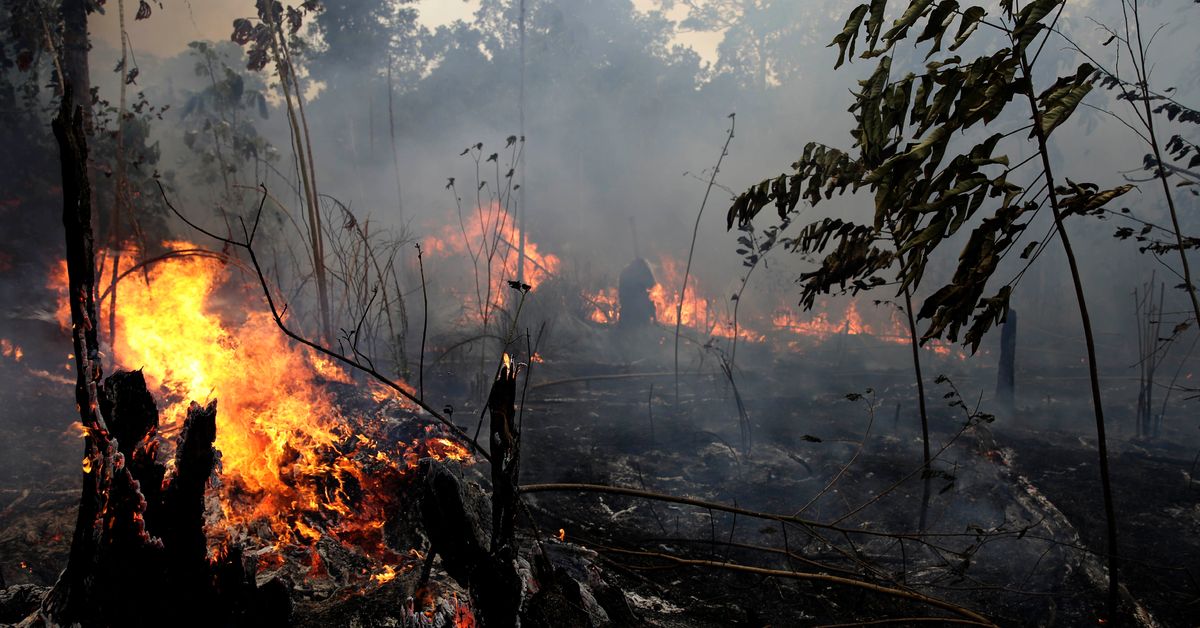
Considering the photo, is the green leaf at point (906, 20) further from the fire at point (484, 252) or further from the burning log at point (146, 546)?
the fire at point (484, 252)

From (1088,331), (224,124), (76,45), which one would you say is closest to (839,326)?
(224,124)

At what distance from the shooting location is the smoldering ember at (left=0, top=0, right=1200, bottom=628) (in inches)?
92.0

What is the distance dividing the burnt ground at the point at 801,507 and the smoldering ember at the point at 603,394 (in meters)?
0.04

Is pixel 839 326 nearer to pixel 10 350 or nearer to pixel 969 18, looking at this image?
pixel 969 18

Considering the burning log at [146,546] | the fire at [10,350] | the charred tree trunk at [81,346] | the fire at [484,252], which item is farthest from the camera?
the fire at [484,252]

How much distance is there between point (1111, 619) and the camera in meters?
2.59

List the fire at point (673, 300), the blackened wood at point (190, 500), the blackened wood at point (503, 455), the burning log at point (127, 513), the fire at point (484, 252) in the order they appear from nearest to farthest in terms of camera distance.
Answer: the burning log at point (127, 513)
the blackened wood at point (503, 455)
the blackened wood at point (190, 500)
the fire at point (673, 300)
the fire at point (484, 252)

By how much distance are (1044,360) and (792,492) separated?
11.7 m

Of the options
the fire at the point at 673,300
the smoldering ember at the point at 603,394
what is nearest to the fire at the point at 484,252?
the smoldering ember at the point at 603,394

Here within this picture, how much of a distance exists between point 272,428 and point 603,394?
633 cm

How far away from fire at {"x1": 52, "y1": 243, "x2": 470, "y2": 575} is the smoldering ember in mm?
37

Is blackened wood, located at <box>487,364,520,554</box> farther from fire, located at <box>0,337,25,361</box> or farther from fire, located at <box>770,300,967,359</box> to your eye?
fire, located at <box>770,300,967,359</box>

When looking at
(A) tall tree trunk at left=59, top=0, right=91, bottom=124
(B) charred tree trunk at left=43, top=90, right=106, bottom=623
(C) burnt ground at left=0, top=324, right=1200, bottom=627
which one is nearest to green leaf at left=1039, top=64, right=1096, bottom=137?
(C) burnt ground at left=0, top=324, right=1200, bottom=627

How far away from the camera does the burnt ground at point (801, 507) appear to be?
12.8ft
